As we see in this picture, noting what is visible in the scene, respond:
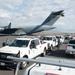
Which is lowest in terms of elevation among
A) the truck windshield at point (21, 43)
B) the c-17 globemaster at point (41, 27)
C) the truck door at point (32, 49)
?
the truck door at point (32, 49)

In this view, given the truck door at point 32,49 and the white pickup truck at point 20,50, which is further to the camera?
the truck door at point 32,49

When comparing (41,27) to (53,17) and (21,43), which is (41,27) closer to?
(53,17)

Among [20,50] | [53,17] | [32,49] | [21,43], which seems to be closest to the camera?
[20,50]

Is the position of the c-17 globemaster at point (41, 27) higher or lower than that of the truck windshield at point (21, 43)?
higher

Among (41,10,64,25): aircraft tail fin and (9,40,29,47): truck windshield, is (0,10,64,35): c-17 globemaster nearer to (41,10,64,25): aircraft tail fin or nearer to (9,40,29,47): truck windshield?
(41,10,64,25): aircraft tail fin

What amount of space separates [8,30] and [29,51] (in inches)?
1953

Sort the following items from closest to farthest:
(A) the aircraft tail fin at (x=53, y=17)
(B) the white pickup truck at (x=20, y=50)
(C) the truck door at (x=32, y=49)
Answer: (B) the white pickup truck at (x=20, y=50), (C) the truck door at (x=32, y=49), (A) the aircraft tail fin at (x=53, y=17)

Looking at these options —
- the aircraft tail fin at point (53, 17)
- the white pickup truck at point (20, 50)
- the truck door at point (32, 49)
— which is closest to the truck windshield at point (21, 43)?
the white pickup truck at point (20, 50)

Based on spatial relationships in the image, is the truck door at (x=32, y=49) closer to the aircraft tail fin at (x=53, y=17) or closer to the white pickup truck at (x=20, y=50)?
the white pickup truck at (x=20, y=50)

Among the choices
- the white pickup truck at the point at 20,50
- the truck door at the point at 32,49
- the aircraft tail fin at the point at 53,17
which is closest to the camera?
the white pickup truck at the point at 20,50

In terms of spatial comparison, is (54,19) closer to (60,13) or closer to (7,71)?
(60,13)

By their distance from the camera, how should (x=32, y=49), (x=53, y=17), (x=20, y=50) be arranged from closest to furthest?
(x=20, y=50)
(x=32, y=49)
(x=53, y=17)

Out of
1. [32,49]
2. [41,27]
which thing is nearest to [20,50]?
[32,49]

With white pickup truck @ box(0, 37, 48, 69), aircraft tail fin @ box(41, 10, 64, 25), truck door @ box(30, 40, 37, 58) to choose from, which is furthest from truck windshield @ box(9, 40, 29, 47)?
aircraft tail fin @ box(41, 10, 64, 25)
